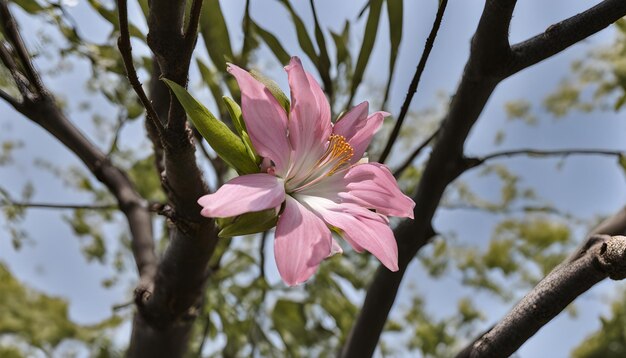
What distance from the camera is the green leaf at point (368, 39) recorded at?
0.67 meters

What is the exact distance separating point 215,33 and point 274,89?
14.8 inches

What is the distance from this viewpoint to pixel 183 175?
0.48m

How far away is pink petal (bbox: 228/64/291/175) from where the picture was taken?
34 centimetres

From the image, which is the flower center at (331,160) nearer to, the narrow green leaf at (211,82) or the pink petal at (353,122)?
the pink petal at (353,122)

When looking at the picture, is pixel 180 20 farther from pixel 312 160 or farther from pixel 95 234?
pixel 95 234

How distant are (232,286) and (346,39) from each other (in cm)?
52

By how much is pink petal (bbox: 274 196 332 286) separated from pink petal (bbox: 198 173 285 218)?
14 mm

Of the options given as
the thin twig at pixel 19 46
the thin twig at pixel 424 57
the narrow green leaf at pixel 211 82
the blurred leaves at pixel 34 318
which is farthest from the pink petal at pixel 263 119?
the blurred leaves at pixel 34 318

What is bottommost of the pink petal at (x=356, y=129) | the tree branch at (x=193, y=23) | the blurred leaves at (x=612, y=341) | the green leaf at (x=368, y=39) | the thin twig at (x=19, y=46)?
the pink petal at (x=356, y=129)

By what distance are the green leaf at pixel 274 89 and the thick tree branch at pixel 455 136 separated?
7.5 inches

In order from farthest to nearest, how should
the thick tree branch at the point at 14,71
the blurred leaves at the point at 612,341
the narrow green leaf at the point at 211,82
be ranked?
the blurred leaves at the point at 612,341 < the narrow green leaf at the point at 211,82 < the thick tree branch at the point at 14,71

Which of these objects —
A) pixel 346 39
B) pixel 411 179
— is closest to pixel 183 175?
pixel 346 39

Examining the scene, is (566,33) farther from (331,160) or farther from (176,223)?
(176,223)

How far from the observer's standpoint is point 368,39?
0.68 metres
